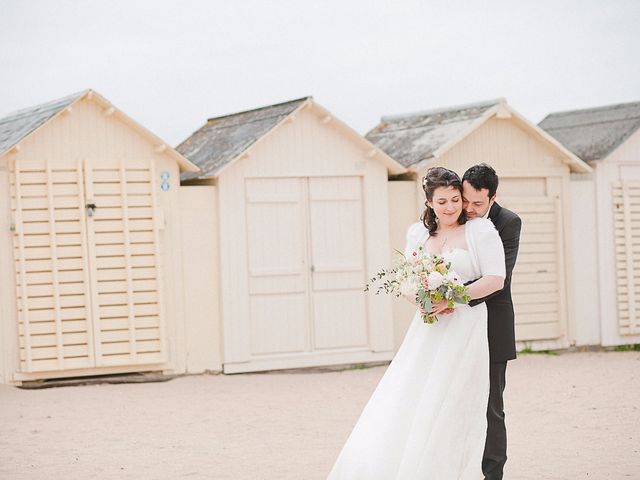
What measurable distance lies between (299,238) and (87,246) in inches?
94.6

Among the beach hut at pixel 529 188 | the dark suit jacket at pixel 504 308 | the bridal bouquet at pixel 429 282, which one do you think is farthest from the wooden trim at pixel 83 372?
the dark suit jacket at pixel 504 308

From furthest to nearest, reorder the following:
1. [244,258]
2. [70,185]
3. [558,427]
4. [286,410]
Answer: [244,258] → [70,185] → [286,410] → [558,427]

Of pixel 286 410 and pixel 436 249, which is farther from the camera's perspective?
pixel 286 410

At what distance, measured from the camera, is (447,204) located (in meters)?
6.20

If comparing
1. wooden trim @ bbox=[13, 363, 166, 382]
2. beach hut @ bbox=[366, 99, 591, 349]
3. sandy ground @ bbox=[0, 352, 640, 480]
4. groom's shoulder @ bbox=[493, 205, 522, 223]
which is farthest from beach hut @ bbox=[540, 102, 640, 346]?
groom's shoulder @ bbox=[493, 205, 522, 223]

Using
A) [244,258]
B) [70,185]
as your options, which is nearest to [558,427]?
[244,258]

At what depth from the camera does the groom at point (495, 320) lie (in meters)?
6.18

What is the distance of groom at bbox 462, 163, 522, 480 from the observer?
618cm

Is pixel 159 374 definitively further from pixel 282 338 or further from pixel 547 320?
pixel 547 320

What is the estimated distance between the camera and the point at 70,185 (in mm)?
11484

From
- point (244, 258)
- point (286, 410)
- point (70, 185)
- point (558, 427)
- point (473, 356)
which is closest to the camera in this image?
point (473, 356)

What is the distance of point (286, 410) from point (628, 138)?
20.8ft

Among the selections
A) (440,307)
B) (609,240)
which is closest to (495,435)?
(440,307)

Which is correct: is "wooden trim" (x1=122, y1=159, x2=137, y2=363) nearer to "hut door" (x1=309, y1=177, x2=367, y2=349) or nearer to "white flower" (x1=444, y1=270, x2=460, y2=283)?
"hut door" (x1=309, y1=177, x2=367, y2=349)
